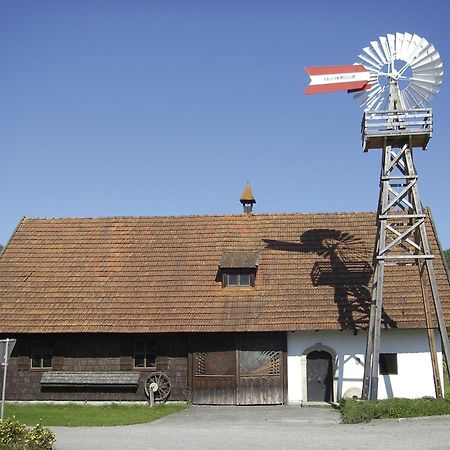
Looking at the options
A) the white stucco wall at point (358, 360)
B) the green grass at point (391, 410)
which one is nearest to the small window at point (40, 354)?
the white stucco wall at point (358, 360)

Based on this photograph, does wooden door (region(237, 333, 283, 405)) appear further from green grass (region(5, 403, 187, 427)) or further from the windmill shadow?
the windmill shadow

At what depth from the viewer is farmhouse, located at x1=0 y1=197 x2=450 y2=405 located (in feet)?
70.9

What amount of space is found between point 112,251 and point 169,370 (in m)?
5.85

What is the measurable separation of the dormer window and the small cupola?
4.68 m

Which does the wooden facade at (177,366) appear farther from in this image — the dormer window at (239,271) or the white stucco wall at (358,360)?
the dormer window at (239,271)

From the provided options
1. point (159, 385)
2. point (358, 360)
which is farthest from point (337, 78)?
point (159, 385)

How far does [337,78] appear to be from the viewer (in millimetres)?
19312

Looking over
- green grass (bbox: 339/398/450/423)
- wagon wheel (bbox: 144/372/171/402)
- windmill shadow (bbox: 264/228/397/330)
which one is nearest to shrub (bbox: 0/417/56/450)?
green grass (bbox: 339/398/450/423)

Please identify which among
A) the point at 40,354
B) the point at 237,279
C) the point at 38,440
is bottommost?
the point at 38,440

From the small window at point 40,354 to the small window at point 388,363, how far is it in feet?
38.6

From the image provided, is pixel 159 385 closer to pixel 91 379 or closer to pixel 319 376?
pixel 91 379

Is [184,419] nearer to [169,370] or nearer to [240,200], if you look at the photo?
[169,370]

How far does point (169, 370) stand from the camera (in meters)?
22.3

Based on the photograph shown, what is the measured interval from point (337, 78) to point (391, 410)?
9.79 m
